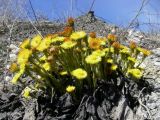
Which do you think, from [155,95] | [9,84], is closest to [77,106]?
[155,95]

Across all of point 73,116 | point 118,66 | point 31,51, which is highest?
point 31,51

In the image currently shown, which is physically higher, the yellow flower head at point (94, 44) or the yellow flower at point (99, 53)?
the yellow flower head at point (94, 44)

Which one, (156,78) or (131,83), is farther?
(156,78)

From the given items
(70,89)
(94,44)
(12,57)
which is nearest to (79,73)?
(70,89)

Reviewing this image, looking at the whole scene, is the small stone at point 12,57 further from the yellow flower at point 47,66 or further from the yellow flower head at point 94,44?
the yellow flower head at point 94,44

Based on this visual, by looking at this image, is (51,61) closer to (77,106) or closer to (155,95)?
(77,106)

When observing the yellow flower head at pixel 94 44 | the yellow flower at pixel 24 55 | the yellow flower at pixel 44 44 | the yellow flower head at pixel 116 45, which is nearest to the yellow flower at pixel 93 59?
the yellow flower head at pixel 94 44

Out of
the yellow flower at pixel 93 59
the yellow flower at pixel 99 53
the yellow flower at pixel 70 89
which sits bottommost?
the yellow flower at pixel 70 89

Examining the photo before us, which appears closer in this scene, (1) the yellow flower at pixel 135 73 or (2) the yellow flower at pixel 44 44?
(2) the yellow flower at pixel 44 44

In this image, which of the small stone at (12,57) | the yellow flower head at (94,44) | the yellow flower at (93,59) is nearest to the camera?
the yellow flower at (93,59)
